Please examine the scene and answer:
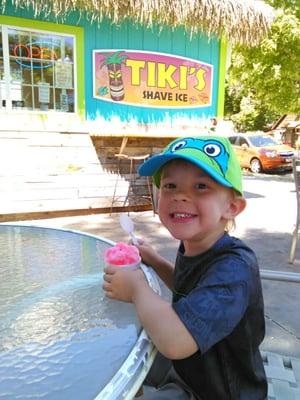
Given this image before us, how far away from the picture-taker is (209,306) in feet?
2.66

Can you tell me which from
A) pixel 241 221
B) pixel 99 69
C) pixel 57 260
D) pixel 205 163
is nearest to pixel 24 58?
pixel 99 69

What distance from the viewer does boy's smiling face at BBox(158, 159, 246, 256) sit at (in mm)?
960

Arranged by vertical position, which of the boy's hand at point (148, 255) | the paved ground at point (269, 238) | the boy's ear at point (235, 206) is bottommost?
the paved ground at point (269, 238)

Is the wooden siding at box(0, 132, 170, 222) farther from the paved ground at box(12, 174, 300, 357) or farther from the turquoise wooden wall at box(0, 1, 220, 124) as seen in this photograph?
the turquoise wooden wall at box(0, 1, 220, 124)

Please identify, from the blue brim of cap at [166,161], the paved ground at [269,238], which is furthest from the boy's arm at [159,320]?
the paved ground at [269,238]

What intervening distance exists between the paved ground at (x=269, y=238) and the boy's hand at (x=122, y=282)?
4.15 ft

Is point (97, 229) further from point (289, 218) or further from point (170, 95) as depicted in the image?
point (289, 218)

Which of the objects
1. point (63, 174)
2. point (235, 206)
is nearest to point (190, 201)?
point (235, 206)

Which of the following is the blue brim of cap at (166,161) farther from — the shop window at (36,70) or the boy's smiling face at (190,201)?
the shop window at (36,70)

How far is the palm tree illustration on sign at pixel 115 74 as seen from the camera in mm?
5137

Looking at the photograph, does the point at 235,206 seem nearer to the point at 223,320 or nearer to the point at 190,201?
the point at 190,201

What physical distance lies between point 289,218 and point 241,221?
0.80 metres

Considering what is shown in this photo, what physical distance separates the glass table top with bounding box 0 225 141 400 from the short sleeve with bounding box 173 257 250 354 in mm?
156

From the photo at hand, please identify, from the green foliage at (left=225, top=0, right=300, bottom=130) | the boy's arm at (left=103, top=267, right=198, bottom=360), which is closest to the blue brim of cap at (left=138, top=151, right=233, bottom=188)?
the boy's arm at (left=103, top=267, right=198, bottom=360)
